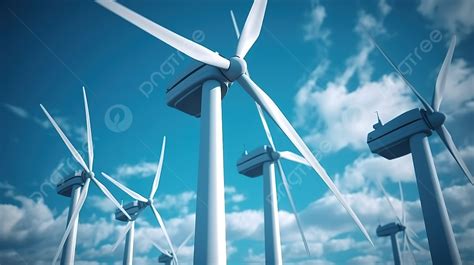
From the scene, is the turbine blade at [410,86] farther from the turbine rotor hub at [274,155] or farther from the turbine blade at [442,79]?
the turbine rotor hub at [274,155]

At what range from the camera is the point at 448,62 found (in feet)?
84.3

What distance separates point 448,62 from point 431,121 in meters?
5.88

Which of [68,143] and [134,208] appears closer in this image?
[68,143]

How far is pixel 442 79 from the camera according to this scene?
26.2m

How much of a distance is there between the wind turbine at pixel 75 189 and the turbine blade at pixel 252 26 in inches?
846

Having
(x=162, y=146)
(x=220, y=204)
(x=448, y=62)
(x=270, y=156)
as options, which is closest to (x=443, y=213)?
(x=448, y=62)

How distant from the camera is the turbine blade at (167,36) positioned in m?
12.6

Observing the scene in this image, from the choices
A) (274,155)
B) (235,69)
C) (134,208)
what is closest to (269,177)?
(274,155)

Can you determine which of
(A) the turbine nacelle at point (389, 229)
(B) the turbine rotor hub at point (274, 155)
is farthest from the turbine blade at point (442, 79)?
(A) the turbine nacelle at point (389, 229)

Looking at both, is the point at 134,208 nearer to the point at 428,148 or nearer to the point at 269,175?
the point at 269,175

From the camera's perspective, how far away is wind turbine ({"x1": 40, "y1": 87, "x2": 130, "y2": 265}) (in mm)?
31719

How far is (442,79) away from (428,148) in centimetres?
702

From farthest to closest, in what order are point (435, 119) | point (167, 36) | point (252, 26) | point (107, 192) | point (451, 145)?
1. point (107, 192)
2. point (451, 145)
3. point (435, 119)
4. point (252, 26)
5. point (167, 36)

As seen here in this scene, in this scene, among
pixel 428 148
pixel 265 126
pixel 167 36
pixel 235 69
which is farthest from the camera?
pixel 265 126
